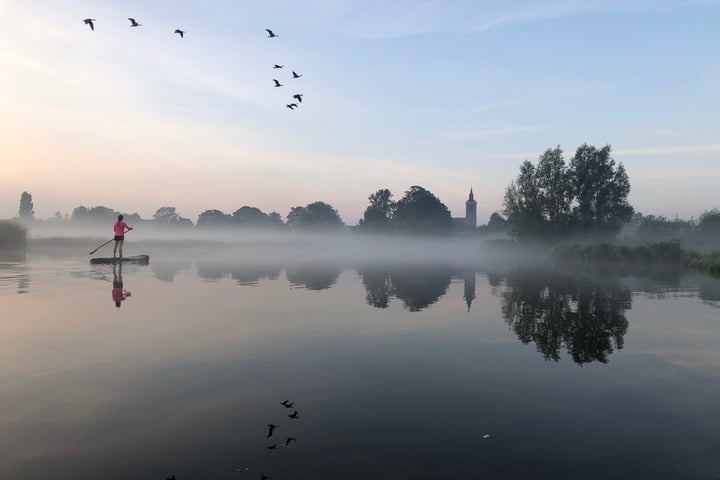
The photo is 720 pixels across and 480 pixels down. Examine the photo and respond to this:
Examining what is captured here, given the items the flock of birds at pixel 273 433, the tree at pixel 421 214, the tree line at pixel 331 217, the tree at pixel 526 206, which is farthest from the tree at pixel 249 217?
the flock of birds at pixel 273 433

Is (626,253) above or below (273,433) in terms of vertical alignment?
above

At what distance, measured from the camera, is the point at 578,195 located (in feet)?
241

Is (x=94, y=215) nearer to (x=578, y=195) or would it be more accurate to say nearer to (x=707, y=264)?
(x=578, y=195)

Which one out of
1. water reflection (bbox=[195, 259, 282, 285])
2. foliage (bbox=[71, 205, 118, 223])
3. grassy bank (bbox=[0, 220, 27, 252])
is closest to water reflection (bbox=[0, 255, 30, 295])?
water reflection (bbox=[195, 259, 282, 285])

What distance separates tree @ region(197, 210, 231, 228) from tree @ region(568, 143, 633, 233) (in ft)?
460

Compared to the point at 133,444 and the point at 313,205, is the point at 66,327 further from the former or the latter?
the point at 313,205

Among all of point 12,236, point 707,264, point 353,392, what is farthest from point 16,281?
point 707,264

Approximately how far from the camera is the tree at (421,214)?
14350 centimetres

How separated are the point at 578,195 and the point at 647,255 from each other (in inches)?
1047

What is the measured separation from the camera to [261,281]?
2205cm

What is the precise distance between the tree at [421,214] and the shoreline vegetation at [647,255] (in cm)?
8234

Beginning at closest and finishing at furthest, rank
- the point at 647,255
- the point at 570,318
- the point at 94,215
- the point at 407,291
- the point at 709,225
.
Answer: the point at 570,318
the point at 407,291
the point at 647,255
the point at 709,225
the point at 94,215

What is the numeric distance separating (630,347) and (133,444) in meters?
9.38

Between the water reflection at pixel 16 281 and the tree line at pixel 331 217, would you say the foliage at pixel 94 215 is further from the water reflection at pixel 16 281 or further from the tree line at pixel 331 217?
the water reflection at pixel 16 281
